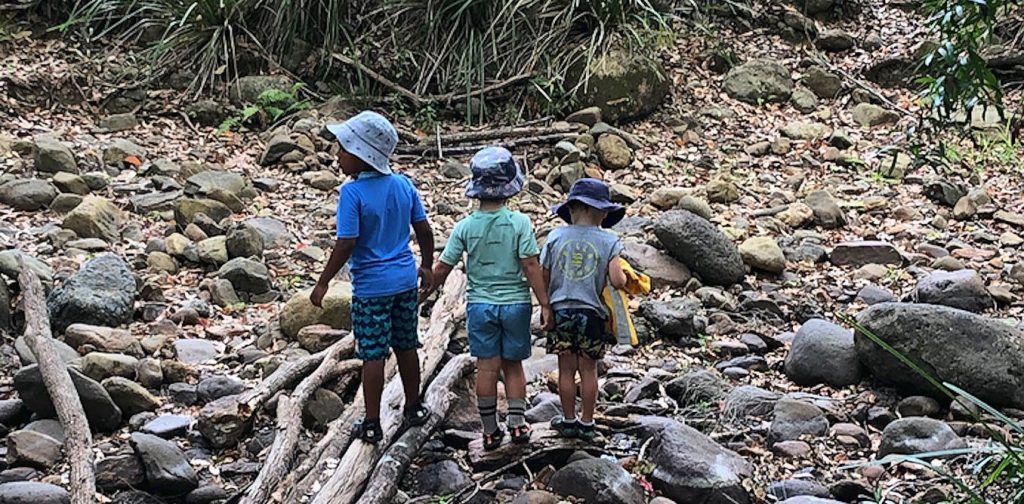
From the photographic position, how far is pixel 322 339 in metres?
4.94

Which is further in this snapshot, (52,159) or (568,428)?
(52,159)

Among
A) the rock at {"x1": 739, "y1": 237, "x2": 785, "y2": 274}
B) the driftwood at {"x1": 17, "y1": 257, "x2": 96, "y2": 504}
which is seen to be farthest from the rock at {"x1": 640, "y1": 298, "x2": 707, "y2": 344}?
the driftwood at {"x1": 17, "y1": 257, "x2": 96, "y2": 504}

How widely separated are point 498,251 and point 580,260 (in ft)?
1.02

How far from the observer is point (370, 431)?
366 cm

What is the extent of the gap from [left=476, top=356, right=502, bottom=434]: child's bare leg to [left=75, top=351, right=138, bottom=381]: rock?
1.81m

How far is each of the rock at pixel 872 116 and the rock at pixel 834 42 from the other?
146cm

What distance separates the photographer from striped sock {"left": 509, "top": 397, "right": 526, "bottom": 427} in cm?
375

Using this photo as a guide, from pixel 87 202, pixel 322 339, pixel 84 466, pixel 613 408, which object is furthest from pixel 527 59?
pixel 84 466

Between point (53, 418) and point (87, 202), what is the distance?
275 centimetres

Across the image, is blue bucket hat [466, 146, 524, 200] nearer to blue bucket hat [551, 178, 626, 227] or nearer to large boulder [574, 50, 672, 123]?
blue bucket hat [551, 178, 626, 227]

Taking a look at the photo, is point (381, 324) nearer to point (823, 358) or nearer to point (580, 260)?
point (580, 260)

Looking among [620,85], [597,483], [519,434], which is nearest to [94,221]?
[519,434]

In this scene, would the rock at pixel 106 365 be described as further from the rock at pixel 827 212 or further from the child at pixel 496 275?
the rock at pixel 827 212

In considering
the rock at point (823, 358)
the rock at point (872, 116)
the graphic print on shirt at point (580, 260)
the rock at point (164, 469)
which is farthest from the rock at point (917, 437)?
the rock at point (872, 116)
